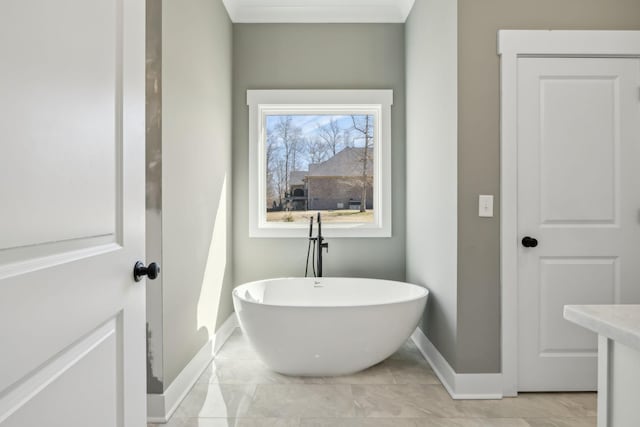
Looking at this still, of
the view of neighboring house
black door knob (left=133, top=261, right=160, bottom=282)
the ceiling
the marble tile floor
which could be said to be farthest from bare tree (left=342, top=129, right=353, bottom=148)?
black door knob (left=133, top=261, right=160, bottom=282)

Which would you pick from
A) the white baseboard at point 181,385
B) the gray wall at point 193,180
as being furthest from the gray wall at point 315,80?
the white baseboard at point 181,385

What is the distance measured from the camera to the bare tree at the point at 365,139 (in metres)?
3.85

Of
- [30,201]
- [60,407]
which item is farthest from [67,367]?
[30,201]

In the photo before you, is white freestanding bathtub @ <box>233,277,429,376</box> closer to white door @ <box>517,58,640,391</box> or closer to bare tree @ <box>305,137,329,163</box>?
white door @ <box>517,58,640,391</box>

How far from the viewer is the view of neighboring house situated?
3873 millimetres

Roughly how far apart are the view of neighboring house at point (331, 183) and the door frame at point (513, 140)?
5.33ft

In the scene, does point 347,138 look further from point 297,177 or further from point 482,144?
point 482,144

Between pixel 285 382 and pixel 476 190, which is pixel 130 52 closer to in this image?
pixel 476 190

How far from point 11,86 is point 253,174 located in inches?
119

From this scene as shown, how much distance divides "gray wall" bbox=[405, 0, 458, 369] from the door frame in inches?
10.4

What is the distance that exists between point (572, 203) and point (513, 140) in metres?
0.50

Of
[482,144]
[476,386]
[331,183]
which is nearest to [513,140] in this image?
[482,144]

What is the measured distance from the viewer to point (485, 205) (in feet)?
7.72

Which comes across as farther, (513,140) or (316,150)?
(316,150)
